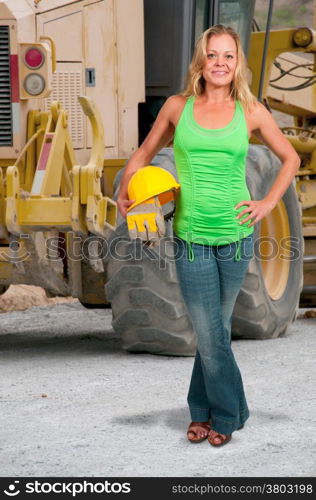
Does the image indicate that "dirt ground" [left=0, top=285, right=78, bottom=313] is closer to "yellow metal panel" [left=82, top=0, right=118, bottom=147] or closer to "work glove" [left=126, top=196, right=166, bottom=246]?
"yellow metal panel" [left=82, top=0, right=118, bottom=147]

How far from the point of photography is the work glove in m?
5.18

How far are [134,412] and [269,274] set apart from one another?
322cm

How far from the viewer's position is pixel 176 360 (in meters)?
7.73

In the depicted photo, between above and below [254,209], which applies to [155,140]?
above

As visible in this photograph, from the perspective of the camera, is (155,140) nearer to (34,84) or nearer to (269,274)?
(34,84)

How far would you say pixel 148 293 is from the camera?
762 cm

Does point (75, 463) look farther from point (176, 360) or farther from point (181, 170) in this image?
point (176, 360)

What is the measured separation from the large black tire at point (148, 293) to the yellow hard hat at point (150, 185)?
2319 millimetres

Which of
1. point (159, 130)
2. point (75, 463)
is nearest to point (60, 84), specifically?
point (159, 130)

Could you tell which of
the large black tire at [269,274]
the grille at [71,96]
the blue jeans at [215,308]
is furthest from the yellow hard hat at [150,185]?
the large black tire at [269,274]

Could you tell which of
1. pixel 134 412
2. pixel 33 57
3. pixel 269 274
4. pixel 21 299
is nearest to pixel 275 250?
pixel 269 274

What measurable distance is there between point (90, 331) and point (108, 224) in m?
2.56

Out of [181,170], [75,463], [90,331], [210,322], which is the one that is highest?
[181,170]

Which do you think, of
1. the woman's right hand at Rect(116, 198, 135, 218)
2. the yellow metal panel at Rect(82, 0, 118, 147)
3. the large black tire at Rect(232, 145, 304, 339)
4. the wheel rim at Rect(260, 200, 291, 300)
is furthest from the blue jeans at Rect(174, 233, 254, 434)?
the wheel rim at Rect(260, 200, 291, 300)
